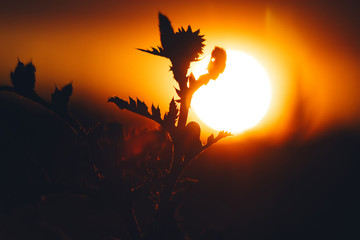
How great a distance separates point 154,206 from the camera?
0.83 meters

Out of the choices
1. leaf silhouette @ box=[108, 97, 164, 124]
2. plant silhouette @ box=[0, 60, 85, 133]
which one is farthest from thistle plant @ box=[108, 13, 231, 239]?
plant silhouette @ box=[0, 60, 85, 133]

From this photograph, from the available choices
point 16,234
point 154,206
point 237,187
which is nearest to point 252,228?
point 237,187

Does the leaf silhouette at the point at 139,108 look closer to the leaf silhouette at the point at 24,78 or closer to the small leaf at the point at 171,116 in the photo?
the small leaf at the point at 171,116

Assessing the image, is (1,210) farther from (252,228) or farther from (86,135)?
(252,228)

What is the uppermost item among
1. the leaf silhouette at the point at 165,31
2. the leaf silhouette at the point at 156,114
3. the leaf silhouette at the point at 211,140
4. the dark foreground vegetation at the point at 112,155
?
the leaf silhouette at the point at 165,31

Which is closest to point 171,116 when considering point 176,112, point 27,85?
point 176,112

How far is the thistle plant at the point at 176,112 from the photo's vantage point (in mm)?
750

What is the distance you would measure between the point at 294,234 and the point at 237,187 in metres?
1.68

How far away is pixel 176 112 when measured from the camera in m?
0.83

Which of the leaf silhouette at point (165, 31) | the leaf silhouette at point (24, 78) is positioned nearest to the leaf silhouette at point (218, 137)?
the leaf silhouette at point (165, 31)

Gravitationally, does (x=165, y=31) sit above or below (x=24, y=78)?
above

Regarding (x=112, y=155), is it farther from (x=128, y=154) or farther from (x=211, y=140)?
(x=211, y=140)

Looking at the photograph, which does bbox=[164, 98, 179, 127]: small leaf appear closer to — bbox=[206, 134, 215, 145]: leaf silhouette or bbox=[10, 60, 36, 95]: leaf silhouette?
bbox=[206, 134, 215, 145]: leaf silhouette

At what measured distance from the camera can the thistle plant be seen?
750mm
